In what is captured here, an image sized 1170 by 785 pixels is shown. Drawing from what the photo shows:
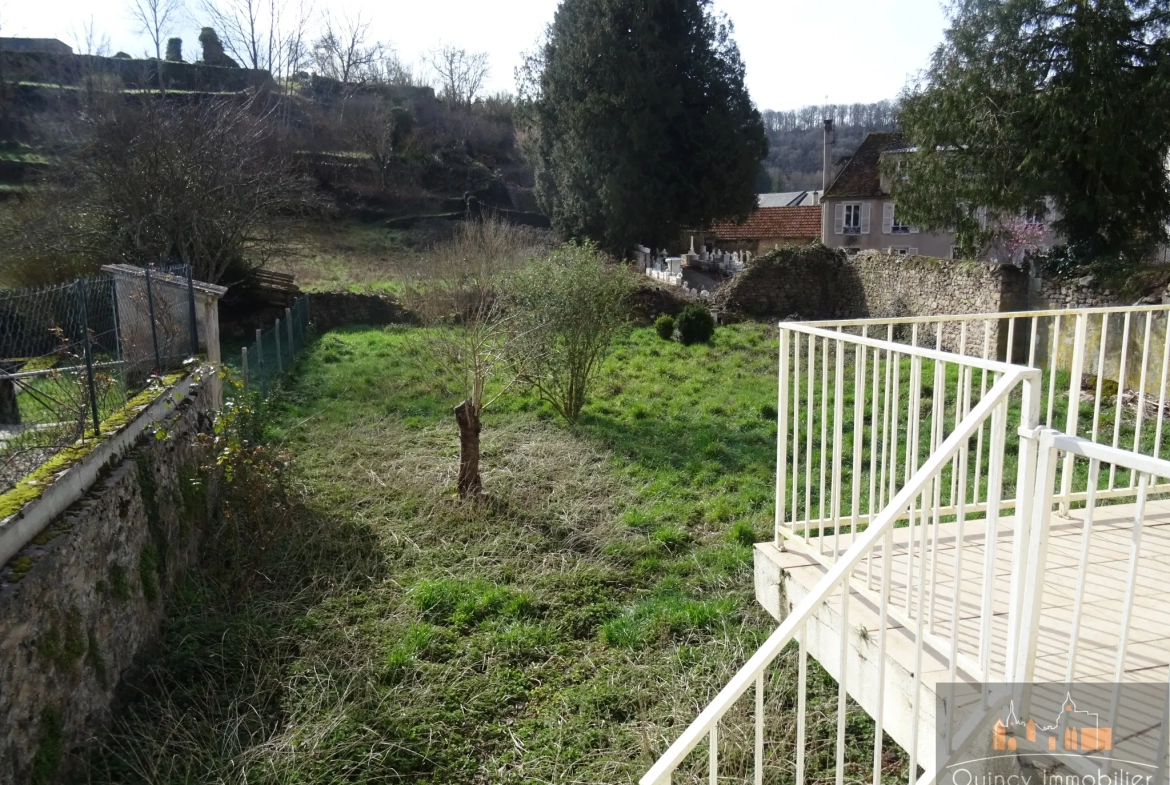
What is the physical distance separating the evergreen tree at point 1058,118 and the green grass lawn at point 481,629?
762 cm

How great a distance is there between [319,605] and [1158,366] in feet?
31.2

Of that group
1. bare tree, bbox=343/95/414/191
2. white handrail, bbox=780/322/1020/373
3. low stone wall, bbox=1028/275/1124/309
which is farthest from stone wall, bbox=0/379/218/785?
bare tree, bbox=343/95/414/191

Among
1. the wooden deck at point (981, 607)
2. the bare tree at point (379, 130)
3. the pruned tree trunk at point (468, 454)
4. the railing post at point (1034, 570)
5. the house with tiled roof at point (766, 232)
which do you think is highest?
the bare tree at point (379, 130)

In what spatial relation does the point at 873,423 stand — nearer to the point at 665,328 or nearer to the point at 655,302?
the point at 665,328

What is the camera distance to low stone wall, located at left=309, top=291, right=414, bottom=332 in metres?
18.5

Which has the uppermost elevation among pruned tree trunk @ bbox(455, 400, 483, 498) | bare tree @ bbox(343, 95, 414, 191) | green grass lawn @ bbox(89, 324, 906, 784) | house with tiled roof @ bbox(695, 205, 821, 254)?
bare tree @ bbox(343, 95, 414, 191)

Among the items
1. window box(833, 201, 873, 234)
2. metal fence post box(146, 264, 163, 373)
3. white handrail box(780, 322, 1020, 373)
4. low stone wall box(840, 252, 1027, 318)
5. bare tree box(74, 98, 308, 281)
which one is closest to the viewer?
white handrail box(780, 322, 1020, 373)

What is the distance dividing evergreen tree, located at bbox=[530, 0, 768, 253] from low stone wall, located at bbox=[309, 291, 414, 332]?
778cm

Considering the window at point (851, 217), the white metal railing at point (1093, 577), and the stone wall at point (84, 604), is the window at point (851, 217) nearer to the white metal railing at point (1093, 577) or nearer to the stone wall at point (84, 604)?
the white metal railing at point (1093, 577)

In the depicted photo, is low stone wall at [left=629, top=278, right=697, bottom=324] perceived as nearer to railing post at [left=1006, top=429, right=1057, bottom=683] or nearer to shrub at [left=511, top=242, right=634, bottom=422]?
shrub at [left=511, top=242, right=634, bottom=422]

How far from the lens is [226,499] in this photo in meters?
6.15

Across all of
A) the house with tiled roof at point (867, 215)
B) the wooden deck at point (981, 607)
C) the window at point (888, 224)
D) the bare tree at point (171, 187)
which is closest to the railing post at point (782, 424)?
the wooden deck at point (981, 607)

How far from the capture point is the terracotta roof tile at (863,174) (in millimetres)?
28938

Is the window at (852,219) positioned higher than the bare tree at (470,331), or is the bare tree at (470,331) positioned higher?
the window at (852,219)
